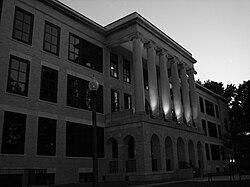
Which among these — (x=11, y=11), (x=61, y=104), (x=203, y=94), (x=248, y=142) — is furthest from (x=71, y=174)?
(x=203, y=94)

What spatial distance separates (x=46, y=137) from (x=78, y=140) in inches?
147

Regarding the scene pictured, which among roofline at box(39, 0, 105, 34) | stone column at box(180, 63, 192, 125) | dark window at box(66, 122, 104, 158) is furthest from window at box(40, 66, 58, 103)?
stone column at box(180, 63, 192, 125)

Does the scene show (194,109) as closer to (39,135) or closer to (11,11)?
(39,135)

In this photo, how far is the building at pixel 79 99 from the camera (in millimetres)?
22016

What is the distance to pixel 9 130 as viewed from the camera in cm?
2070

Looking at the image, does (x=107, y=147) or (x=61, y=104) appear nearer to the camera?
(x=61, y=104)

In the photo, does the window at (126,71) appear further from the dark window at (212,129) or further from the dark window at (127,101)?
the dark window at (212,129)

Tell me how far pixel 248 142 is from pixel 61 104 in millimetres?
33121

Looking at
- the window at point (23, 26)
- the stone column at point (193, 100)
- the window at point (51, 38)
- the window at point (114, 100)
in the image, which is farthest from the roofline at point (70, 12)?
the stone column at point (193, 100)

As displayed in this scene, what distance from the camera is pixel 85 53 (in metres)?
29.7

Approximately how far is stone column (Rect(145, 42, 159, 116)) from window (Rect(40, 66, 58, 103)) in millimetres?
10515

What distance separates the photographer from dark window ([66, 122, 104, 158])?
83.5 feet

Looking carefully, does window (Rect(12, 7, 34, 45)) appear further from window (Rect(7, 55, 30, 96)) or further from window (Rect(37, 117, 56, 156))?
window (Rect(37, 117, 56, 156))

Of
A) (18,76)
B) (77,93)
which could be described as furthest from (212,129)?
(18,76)
